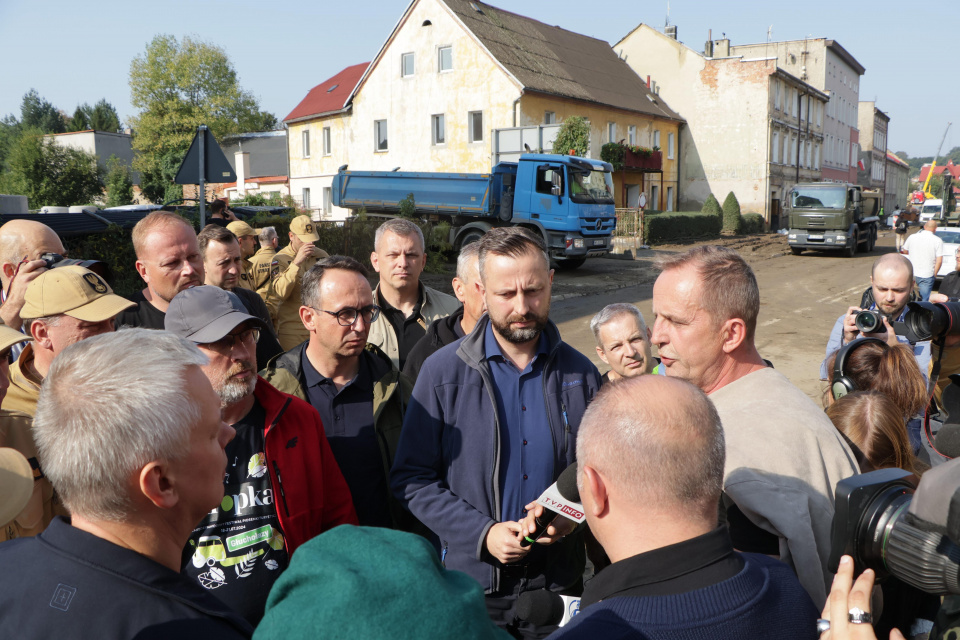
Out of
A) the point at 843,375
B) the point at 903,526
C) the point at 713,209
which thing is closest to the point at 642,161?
the point at 713,209

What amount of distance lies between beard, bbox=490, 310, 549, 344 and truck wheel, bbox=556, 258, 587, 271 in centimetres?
1723

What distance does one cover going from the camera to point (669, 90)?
4059 cm

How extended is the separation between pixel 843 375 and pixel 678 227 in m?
29.1

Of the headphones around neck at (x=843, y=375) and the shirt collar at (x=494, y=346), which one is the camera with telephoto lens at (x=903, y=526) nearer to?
the shirt collar at (x=494, y=346)

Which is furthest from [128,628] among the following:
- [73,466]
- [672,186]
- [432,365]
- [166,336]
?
[672,186]

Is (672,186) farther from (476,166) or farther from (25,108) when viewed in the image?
(25,108)

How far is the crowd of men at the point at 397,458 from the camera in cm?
133

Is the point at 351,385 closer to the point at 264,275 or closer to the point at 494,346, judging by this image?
the point at 494,346

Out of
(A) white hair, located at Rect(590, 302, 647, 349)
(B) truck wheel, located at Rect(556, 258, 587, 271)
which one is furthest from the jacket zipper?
(B) truck wheel, located at Rect(556, 258, 587, 271)

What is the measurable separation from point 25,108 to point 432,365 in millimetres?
103767

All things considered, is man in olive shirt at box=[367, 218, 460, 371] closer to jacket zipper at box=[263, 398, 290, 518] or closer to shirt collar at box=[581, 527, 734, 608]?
jacket zipper at box=[263, 398, 290, 518]

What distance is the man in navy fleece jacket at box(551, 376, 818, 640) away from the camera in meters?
1.34

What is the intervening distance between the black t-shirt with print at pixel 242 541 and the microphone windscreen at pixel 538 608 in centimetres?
99

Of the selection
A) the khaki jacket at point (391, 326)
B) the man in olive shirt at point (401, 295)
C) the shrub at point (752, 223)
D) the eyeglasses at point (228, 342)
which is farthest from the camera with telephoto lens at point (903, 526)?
the shrub at point (752, 223)
